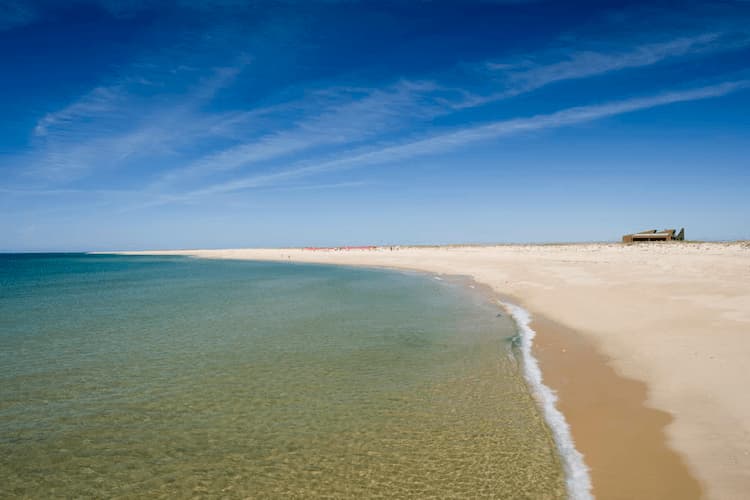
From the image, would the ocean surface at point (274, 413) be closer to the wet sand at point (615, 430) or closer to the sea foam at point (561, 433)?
the sea foam at point (561, 433)

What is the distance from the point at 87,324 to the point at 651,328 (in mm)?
21558

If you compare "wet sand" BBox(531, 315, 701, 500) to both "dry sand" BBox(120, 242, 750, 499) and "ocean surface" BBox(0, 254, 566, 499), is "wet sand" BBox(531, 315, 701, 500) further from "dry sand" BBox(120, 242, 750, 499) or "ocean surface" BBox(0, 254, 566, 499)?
"ocean surface" BBox(0, 254, 566, 499)

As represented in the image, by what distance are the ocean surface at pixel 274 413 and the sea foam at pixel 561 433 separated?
6.5 inches

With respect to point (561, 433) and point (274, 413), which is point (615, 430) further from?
point (274, 413)

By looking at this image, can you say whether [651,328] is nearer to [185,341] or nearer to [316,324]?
[316,324]

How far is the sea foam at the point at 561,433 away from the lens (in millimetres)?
5654

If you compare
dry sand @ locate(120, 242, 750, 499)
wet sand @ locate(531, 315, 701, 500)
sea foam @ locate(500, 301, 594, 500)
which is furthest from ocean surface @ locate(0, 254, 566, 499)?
dry sand @ locate(120, 242, 750, 499)

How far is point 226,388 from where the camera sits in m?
9.84

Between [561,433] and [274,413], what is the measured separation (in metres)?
5.24

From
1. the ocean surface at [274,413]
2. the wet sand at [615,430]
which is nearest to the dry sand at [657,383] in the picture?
the wet sand at [615,430]

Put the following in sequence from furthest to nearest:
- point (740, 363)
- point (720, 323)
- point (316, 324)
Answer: point (316, 324)
point (720, 323)
point (740, 363)

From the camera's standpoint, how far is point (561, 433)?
7.23 m

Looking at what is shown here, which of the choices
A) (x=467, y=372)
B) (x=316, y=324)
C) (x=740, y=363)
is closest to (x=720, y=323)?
(x=740, y=363)

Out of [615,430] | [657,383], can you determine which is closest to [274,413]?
[615,430]
